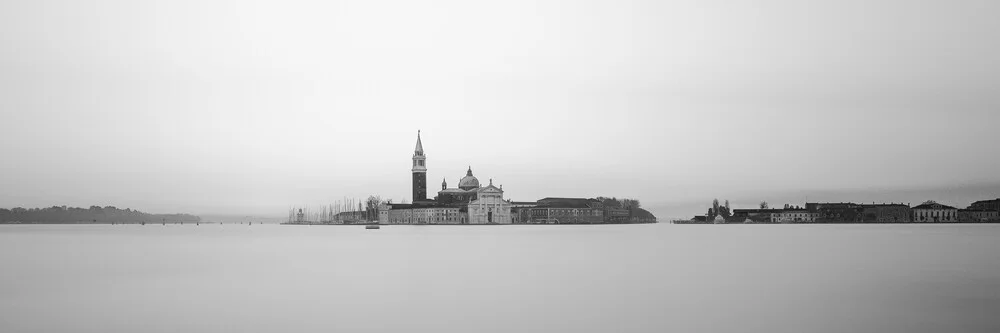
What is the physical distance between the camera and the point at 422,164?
16250cm

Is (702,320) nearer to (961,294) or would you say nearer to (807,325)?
(807,325)

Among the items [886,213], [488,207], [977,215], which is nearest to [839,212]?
[886,213]

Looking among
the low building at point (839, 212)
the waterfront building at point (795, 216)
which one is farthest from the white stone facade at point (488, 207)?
the low building at point (839, 212)

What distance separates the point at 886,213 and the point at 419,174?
3594 inches

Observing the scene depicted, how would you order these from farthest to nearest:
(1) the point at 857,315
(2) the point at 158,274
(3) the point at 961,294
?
(2) the point at 158,274, (3) the point at 961,294, (1) the point at 857,315

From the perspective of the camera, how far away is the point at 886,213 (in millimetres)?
170500

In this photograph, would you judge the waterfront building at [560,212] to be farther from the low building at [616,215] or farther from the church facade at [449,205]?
the low building at [616,215]

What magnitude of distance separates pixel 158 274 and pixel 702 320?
69.4ft

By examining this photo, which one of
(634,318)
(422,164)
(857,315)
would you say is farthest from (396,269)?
(422,164)

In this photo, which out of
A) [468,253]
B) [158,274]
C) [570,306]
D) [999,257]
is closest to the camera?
[570,306]

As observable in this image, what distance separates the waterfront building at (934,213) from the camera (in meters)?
170

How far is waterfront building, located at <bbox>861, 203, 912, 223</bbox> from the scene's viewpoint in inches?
6663

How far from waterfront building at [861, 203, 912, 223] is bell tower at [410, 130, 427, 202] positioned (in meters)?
85.6

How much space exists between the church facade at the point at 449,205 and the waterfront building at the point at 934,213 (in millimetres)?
81363
